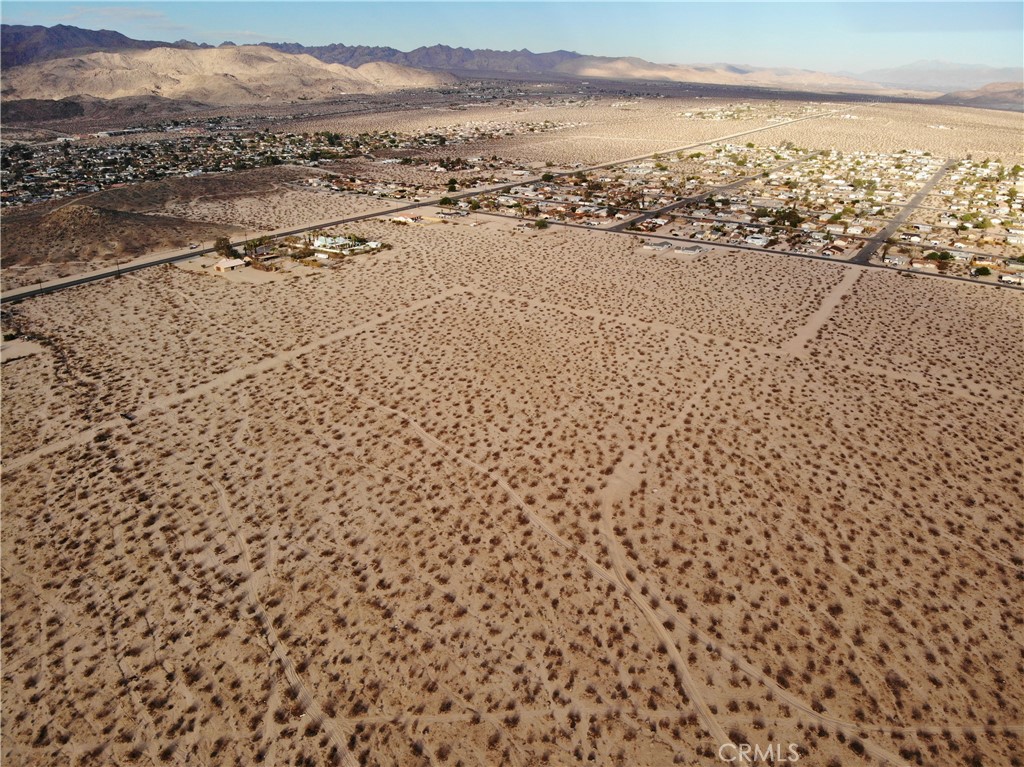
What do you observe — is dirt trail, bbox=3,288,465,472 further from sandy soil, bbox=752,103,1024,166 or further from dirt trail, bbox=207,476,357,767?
sandy soil, bbox=752,103,1024,166

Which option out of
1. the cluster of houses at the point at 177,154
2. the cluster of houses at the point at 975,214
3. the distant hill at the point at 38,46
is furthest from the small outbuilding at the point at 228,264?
the distant hill at the point at 38,46

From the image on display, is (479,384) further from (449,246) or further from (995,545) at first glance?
(449,246)

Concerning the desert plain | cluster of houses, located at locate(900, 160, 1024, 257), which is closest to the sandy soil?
cluster of houses, located at locate(900, 160, 1024, 257)

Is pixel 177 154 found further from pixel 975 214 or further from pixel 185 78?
pixel 185 78

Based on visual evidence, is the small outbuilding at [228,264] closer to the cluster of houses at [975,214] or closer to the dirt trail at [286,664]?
the dirt trail at [286,664]

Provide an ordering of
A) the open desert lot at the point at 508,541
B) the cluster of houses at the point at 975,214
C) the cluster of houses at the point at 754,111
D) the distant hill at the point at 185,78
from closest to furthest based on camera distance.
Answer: the open desert lot at the point at 508,541, the cluster of houses at the point at 975,214, the cluster of houses at the point at 754,111, the distant hill at the point at 185,78

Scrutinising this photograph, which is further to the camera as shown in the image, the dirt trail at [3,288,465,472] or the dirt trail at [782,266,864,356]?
the dirt trail at [782,266,864,356]

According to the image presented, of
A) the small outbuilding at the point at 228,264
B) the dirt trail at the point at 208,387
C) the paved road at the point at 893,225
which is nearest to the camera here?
the dirt trail at the point at 208,387
